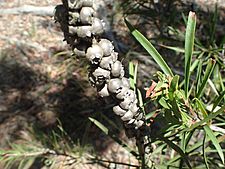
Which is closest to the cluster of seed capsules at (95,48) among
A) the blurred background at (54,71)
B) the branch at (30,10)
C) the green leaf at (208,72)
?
the green leaf at (208,72)

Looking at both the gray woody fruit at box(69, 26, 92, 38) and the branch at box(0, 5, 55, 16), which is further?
the branch at box(0, 5, 55, 16)

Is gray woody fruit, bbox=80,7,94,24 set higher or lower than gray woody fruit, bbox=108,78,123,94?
higher

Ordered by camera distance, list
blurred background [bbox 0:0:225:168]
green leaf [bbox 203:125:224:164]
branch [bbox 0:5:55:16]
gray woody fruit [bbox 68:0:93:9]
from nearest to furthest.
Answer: gray woody fruit [bbox 68:0:93:9]
green leaf [bbox 203:125:224:164]
blurred background [bbox 0:0:225:168]
branch [bbox 0:5:55:16]

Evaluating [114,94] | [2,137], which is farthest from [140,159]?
[2,137]

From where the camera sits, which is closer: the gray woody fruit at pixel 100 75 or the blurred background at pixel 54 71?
the gray woody fruit at pixel 100 75

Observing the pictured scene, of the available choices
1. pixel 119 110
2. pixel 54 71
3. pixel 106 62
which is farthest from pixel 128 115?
pixel 54 71

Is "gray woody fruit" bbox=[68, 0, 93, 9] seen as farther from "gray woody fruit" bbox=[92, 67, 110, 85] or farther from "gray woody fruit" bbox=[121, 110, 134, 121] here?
"gray woody fruit" bbox=[121, 110, 134, 121]

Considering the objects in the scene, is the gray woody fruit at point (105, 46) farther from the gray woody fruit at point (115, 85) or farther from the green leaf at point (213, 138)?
the green leaf at point (213, 138)

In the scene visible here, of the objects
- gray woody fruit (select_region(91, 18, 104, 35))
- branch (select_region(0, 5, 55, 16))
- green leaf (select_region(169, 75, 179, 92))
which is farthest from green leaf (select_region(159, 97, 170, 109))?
branch (select_region(0, 5, 55, 16))
